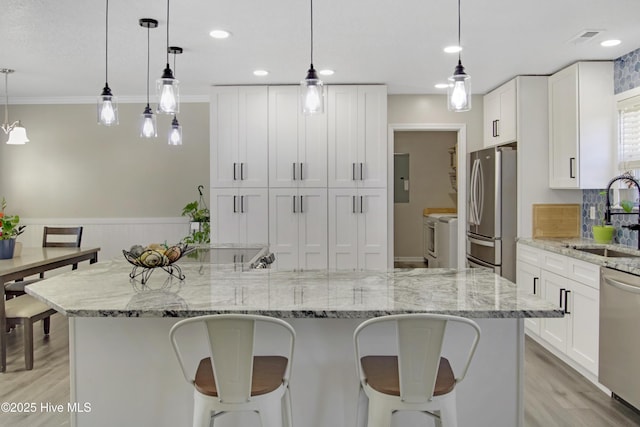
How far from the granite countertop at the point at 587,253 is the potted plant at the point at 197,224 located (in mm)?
3314

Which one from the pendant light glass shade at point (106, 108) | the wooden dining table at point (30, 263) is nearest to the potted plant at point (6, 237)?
the wooden dining table at point (30, 263)

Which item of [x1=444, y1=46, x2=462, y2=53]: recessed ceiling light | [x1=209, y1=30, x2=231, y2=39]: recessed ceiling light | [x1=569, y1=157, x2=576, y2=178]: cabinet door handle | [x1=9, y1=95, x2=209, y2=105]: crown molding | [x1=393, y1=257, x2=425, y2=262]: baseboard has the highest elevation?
[x1=9, y1=95, x2=209, y2=105]: crown molding

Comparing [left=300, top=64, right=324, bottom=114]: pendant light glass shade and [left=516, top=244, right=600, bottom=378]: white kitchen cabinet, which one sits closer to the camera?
Result: [left=300, top=64, right=324, bottom=114]: pendant light glass shade

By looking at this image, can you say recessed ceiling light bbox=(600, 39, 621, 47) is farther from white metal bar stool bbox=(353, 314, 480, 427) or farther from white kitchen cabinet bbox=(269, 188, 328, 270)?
white metal bar stool bbox=(353, 314, 480, 427)

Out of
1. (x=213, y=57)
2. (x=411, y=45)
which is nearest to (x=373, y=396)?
(x=411, y=45)

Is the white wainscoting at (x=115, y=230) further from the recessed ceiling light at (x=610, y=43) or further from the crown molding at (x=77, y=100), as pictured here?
the recessed ceiling light at (x=610, y=43)

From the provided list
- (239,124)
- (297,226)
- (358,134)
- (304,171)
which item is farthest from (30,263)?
(358,134)

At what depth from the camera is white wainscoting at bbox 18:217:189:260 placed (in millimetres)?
5914

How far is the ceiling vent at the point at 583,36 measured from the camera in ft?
10.9

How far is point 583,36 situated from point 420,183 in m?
5.36

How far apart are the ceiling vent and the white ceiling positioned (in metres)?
0.04

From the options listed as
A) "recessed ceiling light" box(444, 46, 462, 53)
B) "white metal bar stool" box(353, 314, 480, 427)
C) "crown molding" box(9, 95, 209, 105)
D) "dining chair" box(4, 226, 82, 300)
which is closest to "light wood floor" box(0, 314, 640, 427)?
"dining chair" box(4, 226, 82, 300)

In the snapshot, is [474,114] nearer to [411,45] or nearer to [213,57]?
[411,45]

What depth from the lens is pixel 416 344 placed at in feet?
5.37
